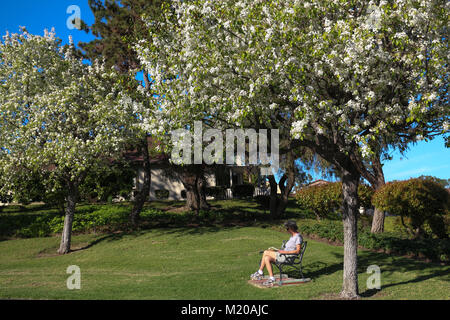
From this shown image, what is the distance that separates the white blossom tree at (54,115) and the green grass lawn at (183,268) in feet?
7.62

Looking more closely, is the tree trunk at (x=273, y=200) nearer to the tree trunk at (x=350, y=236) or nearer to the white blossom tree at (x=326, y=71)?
the white blossom tree at (x=326, y=71)

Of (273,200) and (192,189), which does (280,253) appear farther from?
(192,189)

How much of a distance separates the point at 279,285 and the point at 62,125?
1154 centimetres

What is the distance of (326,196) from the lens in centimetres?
2191

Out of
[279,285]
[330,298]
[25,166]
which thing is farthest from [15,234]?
[330,298]

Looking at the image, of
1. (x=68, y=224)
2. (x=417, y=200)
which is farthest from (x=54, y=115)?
(x=417, y=200)

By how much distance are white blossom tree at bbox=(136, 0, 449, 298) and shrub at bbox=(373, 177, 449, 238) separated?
7369 millimetres

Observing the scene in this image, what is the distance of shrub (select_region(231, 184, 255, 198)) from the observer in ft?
128

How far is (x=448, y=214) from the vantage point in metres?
17.6

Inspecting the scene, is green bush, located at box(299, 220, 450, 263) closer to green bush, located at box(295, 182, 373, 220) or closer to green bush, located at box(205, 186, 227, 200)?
green bush, located at box(295, 182, 373, 220)

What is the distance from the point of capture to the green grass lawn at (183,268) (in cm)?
904

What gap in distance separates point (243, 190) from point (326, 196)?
687 inches

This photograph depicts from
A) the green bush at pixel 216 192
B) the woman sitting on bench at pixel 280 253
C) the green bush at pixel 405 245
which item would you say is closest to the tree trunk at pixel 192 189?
the green bush at pixel 405 245

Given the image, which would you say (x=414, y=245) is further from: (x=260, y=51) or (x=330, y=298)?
(x=260, y=51)
